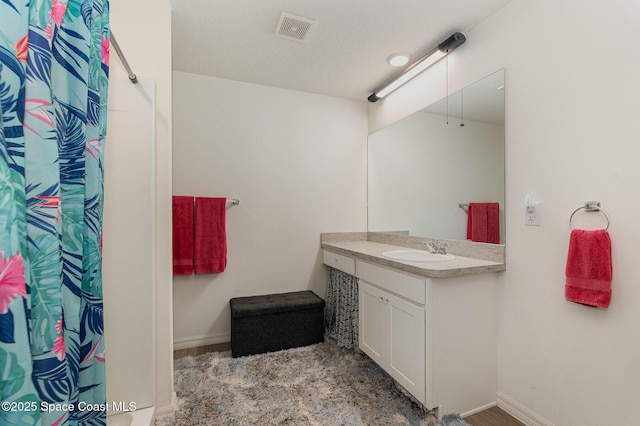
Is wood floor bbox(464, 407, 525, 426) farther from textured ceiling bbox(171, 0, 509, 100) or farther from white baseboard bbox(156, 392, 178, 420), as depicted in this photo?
textured ceiling bbox(171, 0, 509, 100)

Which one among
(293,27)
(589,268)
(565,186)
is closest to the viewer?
(589,268)

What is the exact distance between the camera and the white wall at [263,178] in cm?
240

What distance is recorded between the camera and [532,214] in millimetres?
1512

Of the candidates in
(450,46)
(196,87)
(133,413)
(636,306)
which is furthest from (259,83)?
(636,306)

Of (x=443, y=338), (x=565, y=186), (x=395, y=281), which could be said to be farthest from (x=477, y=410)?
(x=565, y=186)

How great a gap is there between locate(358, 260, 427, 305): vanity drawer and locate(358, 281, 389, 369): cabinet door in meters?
0.06

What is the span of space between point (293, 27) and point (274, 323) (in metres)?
2.10

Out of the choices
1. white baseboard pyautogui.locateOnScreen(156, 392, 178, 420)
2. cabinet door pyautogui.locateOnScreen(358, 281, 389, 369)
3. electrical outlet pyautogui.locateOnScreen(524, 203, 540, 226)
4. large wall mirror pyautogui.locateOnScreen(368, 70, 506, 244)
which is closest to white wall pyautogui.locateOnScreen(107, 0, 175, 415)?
white baseboard pyautogui.locateOnScreen(156, 392, 178, 420)

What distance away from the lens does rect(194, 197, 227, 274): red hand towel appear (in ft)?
7.64

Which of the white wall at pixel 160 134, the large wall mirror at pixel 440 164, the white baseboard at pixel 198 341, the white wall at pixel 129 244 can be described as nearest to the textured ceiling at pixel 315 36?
the white wall at pixel 160 134

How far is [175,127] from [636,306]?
2915 mm

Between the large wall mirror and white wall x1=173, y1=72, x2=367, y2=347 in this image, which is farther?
white wall x1=173, y1=72, x2=367, y2=347

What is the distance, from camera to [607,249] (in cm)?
120

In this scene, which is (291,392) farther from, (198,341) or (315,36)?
(315,36)
